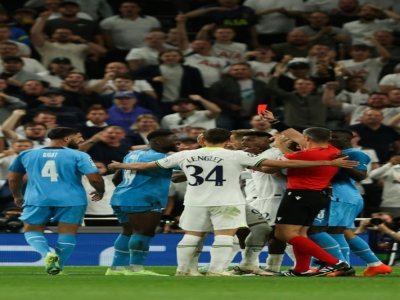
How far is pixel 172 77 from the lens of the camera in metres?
21.6

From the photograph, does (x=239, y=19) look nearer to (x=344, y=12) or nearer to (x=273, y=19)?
(x=273, y=19)

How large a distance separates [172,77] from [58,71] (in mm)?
1827

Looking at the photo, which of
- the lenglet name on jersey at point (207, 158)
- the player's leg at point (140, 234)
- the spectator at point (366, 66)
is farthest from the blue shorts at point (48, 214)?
the spectator at point (366, 66)

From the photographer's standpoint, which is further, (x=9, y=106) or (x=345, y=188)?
(x=9, y=106)

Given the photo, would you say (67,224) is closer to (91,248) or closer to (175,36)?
(91,248)

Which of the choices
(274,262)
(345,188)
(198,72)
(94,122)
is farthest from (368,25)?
(274,262)

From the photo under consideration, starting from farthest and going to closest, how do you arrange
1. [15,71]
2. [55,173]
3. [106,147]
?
[15,71]
[106,147]
[55,173]

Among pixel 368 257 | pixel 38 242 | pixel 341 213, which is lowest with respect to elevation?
pixel 38 242

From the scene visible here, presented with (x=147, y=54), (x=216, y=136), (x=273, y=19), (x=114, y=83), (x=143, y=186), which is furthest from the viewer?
(x=273, y=19)

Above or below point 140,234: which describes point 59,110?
above

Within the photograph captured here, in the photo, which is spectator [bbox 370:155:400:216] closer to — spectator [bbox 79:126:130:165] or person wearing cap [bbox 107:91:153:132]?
spectator [bbox 79:126:130:165]

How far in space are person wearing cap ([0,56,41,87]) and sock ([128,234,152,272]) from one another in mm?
6087

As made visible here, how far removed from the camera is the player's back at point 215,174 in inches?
565

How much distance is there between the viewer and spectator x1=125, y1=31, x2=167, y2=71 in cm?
2195
